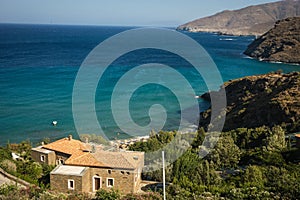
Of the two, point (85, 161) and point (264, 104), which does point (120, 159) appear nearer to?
point (85, 161)

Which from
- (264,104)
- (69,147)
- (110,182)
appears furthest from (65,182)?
(264,104)

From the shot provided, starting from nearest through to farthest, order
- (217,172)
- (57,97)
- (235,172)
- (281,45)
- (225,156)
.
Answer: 1. (235,172)
2. (217,172)
3. (225,156)
4. (57,97)
5. (281,45)

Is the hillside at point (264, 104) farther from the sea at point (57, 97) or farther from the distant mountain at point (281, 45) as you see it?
the distant mountain at point (281, 45)

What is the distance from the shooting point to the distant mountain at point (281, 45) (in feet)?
264

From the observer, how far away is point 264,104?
28891mm

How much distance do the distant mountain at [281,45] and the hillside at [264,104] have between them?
4497 cm

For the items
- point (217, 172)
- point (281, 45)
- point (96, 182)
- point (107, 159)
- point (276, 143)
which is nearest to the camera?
point (217, 172)

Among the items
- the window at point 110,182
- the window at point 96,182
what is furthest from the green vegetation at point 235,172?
the window at point 96,182

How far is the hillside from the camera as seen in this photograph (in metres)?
25.4

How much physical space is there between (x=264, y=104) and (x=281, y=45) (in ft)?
209

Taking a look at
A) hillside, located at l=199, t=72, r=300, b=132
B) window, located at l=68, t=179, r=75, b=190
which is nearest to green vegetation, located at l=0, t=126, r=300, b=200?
window, located at l=68, t=179, r=75, b=190

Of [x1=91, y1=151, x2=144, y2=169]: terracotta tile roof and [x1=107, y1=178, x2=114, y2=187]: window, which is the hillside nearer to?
[x1=91, y1=151, x2=144, y2=169]: terracotta tile roof

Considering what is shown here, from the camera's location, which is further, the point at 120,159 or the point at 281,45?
the point at 281,45

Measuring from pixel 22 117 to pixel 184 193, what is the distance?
1029 inches
